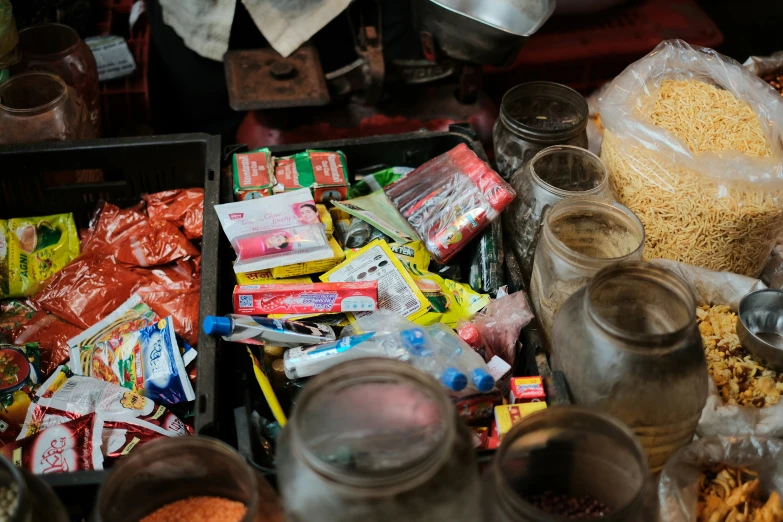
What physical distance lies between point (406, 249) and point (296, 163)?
1.06ft

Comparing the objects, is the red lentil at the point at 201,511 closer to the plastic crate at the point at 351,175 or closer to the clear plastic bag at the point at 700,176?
the plastic crate at the point at 351,175

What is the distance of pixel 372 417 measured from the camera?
774mm

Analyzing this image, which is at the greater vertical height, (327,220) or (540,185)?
(540,185)

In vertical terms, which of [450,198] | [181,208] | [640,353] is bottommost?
[181,208]

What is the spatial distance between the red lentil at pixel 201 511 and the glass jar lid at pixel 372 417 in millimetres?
182

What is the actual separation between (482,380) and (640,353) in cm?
24

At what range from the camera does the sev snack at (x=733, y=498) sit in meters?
1.01

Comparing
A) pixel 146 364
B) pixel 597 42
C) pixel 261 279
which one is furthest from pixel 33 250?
pixel 597 42

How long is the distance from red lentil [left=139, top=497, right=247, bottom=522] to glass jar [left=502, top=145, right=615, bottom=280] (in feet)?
2.53

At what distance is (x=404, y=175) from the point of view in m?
1.52

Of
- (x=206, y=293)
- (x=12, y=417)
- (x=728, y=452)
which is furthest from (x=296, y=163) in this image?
(x=728, y=452)

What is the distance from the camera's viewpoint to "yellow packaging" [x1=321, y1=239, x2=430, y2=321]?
1265 mm

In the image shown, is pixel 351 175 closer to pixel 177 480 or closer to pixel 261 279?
pixel 261 279

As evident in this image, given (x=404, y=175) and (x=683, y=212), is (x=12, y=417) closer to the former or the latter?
(x=404, y=175)
